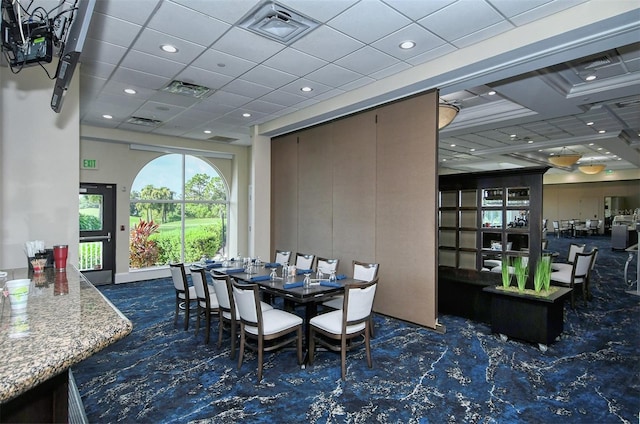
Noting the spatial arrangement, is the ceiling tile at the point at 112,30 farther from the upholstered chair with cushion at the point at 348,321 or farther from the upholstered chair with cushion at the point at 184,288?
the upholstered chair with cushion at the point at 348,321

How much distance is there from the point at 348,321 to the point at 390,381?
2.18 feet

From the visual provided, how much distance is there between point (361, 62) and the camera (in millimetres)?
4367

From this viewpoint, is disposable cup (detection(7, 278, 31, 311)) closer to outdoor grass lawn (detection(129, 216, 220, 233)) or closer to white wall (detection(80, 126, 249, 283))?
white wall (detection(80, 126, 249, 283))

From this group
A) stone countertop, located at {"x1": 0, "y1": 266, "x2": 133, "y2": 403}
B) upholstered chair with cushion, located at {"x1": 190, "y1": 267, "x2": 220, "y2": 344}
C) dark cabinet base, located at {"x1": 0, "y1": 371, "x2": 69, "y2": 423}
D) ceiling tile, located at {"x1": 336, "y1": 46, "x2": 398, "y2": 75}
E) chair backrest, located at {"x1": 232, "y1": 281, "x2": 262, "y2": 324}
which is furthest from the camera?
upholstered chair with cushion, located at {"x1": 190, "y1": 267, "x2": 220, "y2": 344}

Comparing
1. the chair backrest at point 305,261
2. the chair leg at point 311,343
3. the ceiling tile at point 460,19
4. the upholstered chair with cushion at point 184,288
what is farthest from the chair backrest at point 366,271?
the ceiling tile at point 460,19

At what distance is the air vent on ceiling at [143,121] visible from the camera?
278 inches

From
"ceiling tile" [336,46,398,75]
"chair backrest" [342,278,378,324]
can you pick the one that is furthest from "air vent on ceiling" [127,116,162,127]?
"chair backrest" [342,278,378,324]

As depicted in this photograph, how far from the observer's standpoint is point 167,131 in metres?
8.22

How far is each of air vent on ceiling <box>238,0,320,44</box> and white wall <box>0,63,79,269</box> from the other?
233 cm

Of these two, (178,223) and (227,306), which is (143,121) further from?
(227,306)

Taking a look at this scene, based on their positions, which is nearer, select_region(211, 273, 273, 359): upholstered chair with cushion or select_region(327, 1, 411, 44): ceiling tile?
select_region(327, 1, 411, 44): ceiling tile

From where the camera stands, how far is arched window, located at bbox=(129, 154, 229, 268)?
28.2ft

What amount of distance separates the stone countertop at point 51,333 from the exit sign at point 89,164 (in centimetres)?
642

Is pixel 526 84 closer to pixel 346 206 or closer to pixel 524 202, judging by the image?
pixel 524 202
